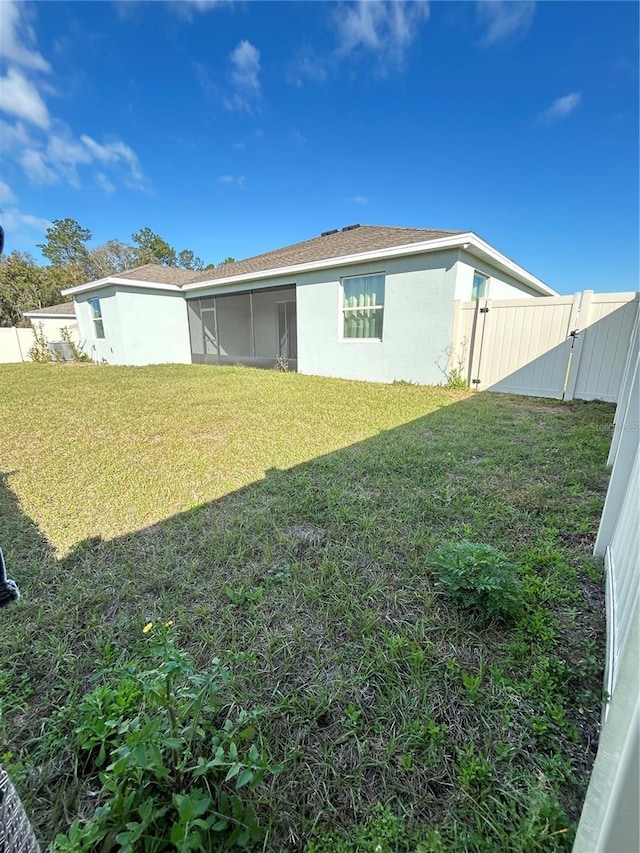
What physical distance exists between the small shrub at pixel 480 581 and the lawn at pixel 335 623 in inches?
1.8

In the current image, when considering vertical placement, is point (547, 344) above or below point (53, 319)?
below

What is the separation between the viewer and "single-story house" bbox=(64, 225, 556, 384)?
23.8ft

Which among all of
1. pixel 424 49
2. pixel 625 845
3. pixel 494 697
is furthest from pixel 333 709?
pixel 424 49

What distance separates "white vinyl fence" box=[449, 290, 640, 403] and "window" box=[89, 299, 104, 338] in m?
12.3

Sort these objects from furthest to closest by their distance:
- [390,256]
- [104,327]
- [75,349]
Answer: [75,349]
[104,327]
[390,256]

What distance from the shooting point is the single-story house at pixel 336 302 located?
7246mm

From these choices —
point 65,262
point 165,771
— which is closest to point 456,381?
point 165,771

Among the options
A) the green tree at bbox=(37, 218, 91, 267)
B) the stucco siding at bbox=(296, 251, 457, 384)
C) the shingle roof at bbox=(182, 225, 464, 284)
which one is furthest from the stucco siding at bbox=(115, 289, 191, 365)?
the green tree at bbox=(37, 218, 91, 267)

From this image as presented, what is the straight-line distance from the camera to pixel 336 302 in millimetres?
8695

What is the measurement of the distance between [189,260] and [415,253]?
41734 mm

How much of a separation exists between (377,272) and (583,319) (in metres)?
4.05

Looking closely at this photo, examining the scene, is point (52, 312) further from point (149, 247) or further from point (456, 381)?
point (149, 247)

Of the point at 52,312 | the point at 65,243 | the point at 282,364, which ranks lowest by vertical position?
the point at 282,364

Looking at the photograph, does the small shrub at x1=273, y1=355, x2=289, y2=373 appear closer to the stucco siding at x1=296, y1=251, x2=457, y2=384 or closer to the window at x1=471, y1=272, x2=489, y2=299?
the stucco siding at x1=296, y1=251, x2=457, y2=384
